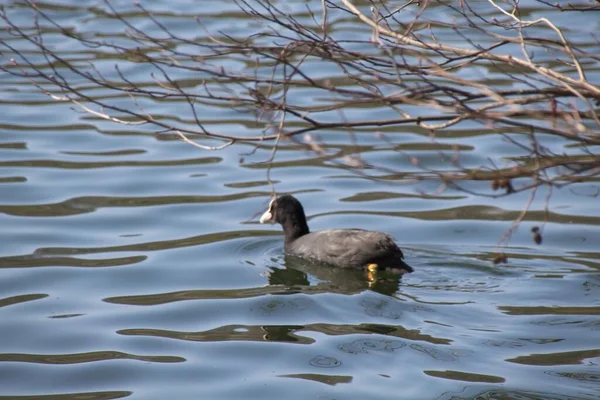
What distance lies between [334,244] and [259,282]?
743mm

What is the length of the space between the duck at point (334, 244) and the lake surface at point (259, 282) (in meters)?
0.11

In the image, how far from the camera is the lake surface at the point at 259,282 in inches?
263

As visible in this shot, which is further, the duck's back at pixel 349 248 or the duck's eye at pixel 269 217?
the duck's eye at pixel 269 217

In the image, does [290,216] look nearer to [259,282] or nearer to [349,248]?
[349,248]

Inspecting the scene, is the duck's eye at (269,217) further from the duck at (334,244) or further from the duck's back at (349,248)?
the duck's back at (349,248)

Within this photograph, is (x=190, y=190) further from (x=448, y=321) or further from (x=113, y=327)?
(x=448, y=321)

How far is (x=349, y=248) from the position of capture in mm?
8938

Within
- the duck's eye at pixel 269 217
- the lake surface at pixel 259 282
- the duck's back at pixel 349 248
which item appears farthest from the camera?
the duck's eye at pixel 269 217

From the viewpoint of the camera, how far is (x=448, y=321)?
24.5 ft

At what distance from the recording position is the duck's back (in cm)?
868

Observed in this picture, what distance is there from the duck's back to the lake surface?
11 cm

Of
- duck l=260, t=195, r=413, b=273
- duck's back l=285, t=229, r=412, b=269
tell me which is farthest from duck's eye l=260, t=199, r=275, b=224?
duck's back l=285, t=229, r=412, b=269

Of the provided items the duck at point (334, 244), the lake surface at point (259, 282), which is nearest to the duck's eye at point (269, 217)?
the duck at point (334, 244)

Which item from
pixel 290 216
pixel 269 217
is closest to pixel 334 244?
pixel 290 216
